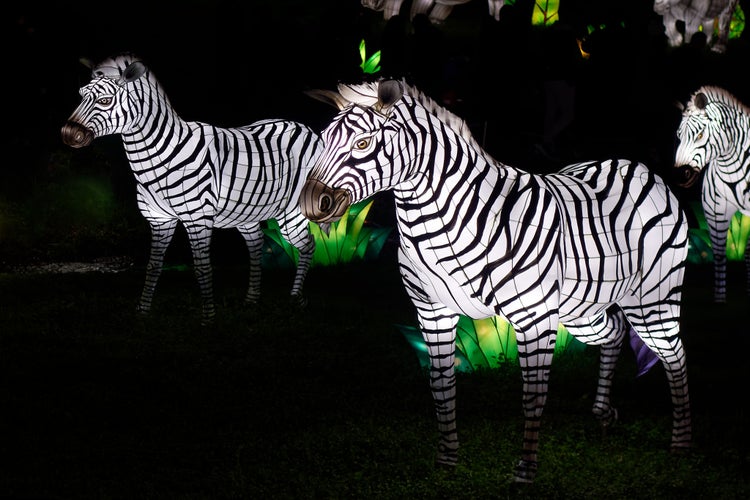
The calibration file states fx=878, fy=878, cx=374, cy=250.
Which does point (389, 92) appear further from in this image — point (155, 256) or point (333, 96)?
point (155, 256)

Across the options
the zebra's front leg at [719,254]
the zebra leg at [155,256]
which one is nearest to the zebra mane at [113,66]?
the zebra leg at [155,256]

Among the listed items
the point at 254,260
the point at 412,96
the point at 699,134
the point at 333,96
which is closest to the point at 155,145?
the point at 254,260

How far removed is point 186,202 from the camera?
7.61 m

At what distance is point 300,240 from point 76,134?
2.38 m

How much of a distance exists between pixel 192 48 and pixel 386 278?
5033 millimetres

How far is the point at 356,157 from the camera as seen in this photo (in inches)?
153

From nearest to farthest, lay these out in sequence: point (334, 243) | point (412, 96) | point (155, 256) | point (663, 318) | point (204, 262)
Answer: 1. point (412, 96)
2. point (663, 318)
3. point (204, 262)
4. point (155, 256)
5. point (334, 243)

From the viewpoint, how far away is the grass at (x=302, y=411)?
15.2 ft

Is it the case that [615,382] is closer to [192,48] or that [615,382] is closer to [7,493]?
[7,493]

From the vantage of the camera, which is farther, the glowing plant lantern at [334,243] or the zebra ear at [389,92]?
the glowing plant lantern at [334,243]

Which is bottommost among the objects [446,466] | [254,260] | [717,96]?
[446,466]

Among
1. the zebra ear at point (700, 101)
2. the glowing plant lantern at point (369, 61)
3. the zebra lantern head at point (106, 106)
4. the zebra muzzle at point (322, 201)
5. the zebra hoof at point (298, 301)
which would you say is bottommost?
the zebra hoof at point (298, 301)

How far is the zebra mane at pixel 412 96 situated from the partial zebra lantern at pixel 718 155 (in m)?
3.62

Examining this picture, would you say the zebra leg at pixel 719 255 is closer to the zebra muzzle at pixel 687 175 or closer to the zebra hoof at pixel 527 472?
the zebra muzzle at pixel 687 175
